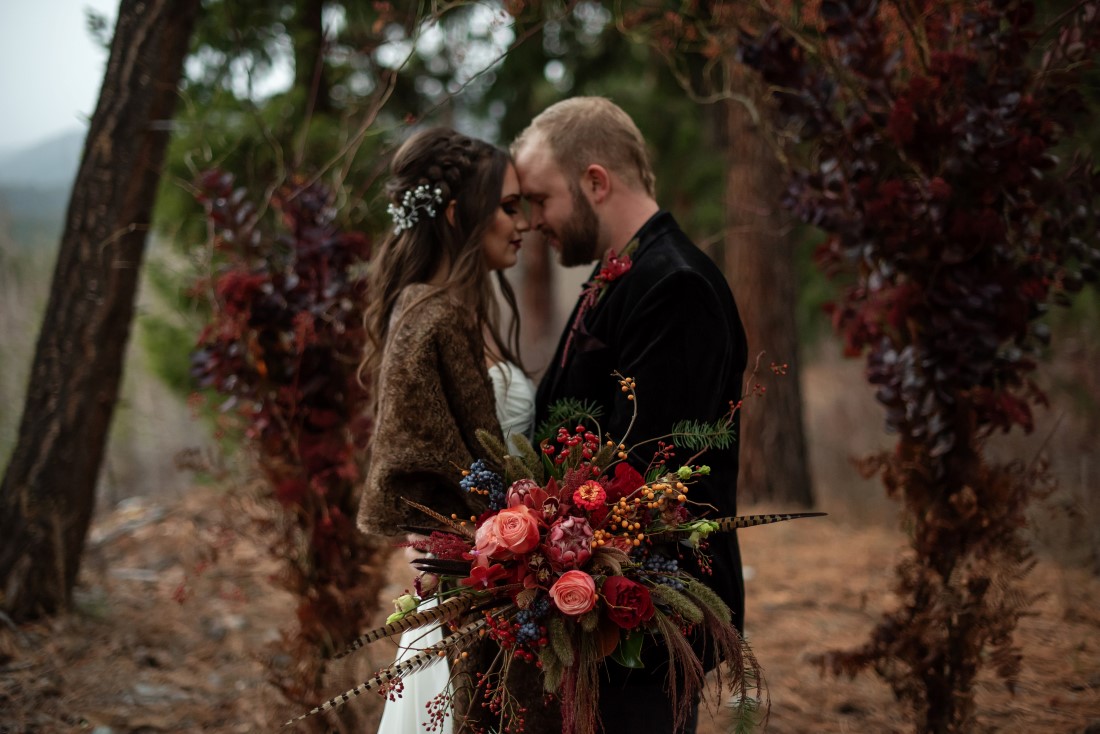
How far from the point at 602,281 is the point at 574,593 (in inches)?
40.8

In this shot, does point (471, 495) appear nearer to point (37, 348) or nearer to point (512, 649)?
point (512, 649)

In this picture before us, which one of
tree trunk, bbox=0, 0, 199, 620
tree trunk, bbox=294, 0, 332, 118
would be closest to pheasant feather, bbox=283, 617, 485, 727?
tree trunk, bbox=0, 0, 199, 620

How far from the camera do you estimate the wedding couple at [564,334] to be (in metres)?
2.12

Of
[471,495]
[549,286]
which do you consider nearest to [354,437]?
[471,495]

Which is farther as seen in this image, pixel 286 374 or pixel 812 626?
pixel 812 626

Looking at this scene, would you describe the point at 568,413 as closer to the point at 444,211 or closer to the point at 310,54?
the point at 444,211

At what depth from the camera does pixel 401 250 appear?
2598 millimetres

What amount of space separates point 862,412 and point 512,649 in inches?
394

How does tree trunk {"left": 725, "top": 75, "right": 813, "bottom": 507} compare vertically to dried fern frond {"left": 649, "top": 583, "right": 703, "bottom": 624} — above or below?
above

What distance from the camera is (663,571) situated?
192 centimetres

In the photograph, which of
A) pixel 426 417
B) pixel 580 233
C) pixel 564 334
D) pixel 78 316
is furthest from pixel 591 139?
pixel 78 316

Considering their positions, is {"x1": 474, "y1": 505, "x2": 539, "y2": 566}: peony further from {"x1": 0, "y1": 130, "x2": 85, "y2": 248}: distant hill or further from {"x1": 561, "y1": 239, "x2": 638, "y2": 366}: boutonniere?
{"x1": 0, "y1": 130, "x2": 85, "y2": 248}: distant hill

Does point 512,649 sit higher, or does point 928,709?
point 512,649

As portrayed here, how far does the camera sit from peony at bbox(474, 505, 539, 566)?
1.77m
